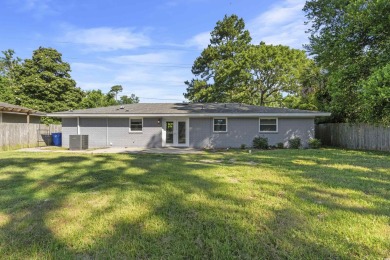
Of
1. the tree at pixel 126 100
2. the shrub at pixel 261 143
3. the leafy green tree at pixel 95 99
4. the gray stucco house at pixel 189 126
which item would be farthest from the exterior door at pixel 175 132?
the tree at pixel 126 100

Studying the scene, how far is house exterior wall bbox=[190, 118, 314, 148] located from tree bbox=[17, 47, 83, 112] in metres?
20.8

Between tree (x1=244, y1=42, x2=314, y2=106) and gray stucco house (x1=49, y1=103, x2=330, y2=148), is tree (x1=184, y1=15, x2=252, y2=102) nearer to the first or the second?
tree (x1=244, y1=42, x2=314, y2=106)

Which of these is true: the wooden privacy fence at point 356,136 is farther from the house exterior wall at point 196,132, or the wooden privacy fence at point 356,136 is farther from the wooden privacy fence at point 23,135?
the wooden privacy fence at point 23,135

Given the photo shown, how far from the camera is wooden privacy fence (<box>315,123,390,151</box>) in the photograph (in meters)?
13.4

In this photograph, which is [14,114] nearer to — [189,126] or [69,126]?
[69,126]

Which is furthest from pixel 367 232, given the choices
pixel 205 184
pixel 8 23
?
A: pixel 8 23

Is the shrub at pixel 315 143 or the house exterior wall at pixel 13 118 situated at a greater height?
the house exterior wall at pixel 13 118

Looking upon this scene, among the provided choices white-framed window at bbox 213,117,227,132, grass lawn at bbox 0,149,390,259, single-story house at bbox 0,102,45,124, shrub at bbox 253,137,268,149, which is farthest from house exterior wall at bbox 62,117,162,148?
grass lawn at bbox 0,149,390,259

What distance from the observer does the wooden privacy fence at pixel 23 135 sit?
15305 mm

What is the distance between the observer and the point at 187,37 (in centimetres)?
2273

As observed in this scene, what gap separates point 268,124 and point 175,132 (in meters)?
5.72

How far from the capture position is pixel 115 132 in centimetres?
1734

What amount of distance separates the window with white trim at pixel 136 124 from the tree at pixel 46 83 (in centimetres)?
1763

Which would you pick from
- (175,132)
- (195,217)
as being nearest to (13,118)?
(175,132)
